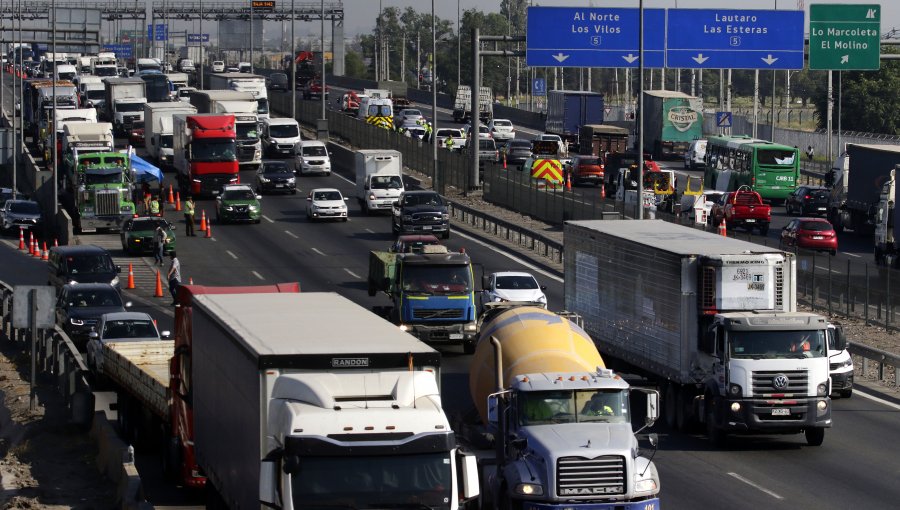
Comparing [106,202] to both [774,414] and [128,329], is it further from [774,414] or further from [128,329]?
[774,414]

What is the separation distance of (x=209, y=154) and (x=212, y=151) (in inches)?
7.1

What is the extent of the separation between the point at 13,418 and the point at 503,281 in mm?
13162

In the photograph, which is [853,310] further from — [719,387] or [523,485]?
[523,485]

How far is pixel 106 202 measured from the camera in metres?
59.3

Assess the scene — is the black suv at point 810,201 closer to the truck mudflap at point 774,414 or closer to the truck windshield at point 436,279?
the truck windshield at point 436,279

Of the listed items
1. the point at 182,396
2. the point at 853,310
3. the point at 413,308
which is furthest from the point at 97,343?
the point at 853,310

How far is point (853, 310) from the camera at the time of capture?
41.4 meters

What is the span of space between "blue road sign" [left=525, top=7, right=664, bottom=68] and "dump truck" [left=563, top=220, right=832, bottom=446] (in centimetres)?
3075

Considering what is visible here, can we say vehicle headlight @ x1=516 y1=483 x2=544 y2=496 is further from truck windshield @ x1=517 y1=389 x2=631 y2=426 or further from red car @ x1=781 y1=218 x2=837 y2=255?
red car @ x1=781 y1=218 x2=837 y2=255

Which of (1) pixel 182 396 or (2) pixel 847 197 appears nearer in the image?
(1) pixel 182 396

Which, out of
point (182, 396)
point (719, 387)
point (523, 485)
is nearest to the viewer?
point (523, 485)

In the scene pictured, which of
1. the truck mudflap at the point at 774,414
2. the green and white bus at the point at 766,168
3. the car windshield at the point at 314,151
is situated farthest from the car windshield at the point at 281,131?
the truck mudflap at the point at 774,414

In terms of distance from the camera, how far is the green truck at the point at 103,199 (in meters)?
59.2

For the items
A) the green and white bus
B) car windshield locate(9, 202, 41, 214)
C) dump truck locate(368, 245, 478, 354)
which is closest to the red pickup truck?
the green and white bus
